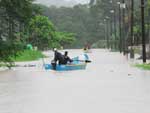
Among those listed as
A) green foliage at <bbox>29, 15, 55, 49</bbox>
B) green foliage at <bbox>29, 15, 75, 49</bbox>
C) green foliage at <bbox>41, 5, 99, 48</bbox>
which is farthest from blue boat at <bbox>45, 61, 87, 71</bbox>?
green foliage at <bbox>41, 5, 99, 48</bbox>

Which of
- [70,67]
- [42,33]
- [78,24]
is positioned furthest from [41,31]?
[78,24]

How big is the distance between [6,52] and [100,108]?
24.1 meters

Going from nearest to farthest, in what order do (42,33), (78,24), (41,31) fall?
1. (41,31)
2. (42,33)
3. (78,24)

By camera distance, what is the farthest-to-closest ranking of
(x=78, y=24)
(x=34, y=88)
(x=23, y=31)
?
(x=78, y=24) → (x=23, y=31) → (x=34, y=88)

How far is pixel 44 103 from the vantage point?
18.3 m

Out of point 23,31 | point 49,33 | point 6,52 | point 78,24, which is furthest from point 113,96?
point 78,24

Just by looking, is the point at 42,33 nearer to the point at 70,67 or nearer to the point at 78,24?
the point at 70,67

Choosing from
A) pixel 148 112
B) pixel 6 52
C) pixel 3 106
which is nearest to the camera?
pixel 148 112

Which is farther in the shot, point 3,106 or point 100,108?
point 3,106

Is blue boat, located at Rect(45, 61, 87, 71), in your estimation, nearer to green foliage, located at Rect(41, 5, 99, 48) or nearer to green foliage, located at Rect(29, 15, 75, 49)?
green foliage, located at Rect(29, 15, 75, 49)

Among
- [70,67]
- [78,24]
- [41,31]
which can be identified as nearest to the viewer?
[70,67]

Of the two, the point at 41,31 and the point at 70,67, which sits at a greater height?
the point at 41,31

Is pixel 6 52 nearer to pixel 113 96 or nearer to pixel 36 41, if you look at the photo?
pixel 113 96

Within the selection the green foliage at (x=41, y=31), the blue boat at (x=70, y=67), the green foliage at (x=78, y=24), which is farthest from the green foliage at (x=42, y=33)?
the green foliage at (x=78, y=24)
